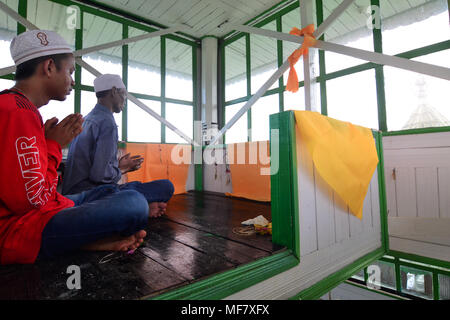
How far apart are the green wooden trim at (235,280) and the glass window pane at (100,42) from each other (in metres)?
3.63

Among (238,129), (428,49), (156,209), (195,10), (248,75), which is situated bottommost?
(156,209)

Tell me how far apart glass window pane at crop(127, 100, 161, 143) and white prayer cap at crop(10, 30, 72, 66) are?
2.99 meters

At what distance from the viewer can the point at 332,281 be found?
4.33ft

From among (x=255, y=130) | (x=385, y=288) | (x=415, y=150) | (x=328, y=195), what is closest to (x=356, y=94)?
(x=415, y=150)

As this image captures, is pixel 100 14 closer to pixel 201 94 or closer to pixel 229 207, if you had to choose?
pixel 201 94

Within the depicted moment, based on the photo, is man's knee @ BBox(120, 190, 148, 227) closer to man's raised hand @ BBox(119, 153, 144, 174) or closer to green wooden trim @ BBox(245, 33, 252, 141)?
man's raised hand @ BBox(119, 153, 144, 174)

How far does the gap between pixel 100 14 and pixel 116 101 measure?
2.88 metres

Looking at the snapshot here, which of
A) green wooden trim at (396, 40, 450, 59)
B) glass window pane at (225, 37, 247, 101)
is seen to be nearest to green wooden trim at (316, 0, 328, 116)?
green wooden trim at (396, 40, 450, 59)

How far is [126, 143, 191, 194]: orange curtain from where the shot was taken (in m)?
2.96

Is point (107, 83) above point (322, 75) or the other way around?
the other way around

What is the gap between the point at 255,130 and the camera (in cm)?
409

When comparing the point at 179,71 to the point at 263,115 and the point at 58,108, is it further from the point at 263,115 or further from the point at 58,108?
the point at 58,108

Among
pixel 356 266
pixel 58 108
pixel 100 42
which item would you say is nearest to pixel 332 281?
pixel 356 266

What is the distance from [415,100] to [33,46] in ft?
10.7
